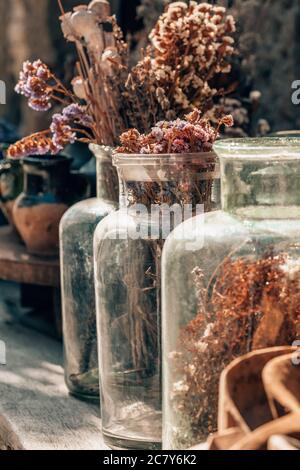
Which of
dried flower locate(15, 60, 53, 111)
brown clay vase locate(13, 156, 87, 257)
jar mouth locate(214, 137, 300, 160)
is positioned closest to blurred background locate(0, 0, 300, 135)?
brown clay vase locate(13, 156, 87, 257)

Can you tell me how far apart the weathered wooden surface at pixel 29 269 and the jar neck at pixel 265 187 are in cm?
118

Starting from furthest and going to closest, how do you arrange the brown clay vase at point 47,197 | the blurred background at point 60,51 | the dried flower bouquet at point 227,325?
1. the blurred background at point 60,51
2. the brown clay vase at point 47,197
3. the dried flower bouquet at point 227,325

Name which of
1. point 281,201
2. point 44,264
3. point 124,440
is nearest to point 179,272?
point 281,201

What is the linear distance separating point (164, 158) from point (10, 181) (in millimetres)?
1453

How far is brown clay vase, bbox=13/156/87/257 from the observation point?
263 cm

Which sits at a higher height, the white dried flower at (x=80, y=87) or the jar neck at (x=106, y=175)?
the white dried flower at (x=80, y=87)

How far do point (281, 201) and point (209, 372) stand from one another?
29 cm

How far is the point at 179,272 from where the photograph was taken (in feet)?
4.69

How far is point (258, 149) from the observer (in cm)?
133

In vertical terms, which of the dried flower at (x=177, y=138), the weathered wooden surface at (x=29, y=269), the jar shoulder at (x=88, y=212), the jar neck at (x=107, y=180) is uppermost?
the dried flower at (x=177, y=138)

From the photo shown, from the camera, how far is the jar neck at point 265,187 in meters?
1.34

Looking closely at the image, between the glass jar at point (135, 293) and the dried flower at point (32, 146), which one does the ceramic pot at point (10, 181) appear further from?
the glass jar at point (135, 293)

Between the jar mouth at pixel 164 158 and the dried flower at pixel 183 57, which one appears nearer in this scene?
the jar mouth at pixel 164 158

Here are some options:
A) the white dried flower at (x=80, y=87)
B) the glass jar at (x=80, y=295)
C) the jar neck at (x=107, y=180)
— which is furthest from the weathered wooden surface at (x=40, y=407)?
the white dried flower at (x=80, y=87)
